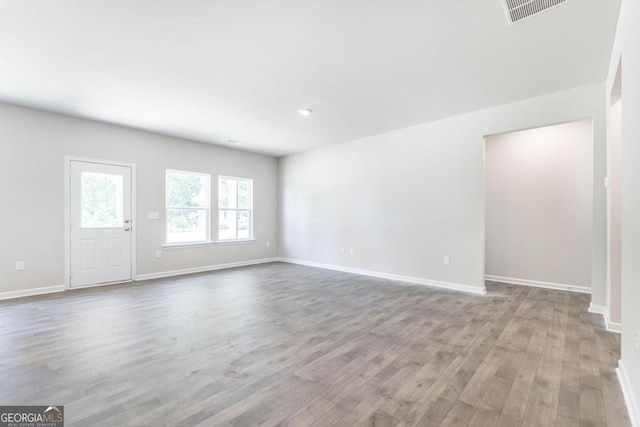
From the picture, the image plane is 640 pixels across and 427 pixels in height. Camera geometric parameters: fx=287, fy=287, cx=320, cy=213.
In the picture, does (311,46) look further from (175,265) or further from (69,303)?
(175,265)

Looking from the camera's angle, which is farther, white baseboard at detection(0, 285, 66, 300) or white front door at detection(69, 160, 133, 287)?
white front door at detection(69, 160, 133, 287)

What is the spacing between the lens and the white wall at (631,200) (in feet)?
5.25

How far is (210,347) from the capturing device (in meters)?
2.55

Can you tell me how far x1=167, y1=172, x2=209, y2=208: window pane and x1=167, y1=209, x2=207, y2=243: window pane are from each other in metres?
0.15

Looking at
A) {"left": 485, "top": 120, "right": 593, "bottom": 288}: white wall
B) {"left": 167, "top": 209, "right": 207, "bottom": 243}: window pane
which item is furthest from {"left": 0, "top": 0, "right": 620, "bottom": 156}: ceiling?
{"left": 167, "top": 209, "right": 207, "bottom": 243}: window pane

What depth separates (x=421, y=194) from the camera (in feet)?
16.3

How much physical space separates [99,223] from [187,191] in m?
1.63

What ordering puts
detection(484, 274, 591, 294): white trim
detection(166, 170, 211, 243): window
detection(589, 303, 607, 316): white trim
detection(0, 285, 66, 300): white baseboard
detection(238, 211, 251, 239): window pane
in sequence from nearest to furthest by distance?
detection(589, 303, 607, 316): white trim
detection(0, 285, 66, 300): white baseboard
detection(484, 274, 591, 294): white trim
detection(166, 170, 211, 243): window
detection(238, 211, 251, 239): window pane

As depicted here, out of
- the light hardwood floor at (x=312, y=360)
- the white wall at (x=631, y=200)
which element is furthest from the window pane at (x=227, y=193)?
the white wall at (x=631, y=200)

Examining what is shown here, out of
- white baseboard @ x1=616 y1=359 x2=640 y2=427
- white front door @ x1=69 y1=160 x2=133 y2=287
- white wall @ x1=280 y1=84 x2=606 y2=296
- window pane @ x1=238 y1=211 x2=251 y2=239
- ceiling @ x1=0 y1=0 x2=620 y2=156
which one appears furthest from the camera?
window pane @ x1=238 y1=211 x2=251 y2=239

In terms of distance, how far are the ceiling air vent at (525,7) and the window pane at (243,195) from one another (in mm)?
5912

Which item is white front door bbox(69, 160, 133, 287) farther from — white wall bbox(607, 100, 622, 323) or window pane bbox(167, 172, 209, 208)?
white wall bbox(607, 100, 622, 323)

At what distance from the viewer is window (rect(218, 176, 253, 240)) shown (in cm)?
660

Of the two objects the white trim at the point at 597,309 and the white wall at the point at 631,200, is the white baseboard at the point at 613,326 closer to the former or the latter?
the white trim at the point at 597,309
